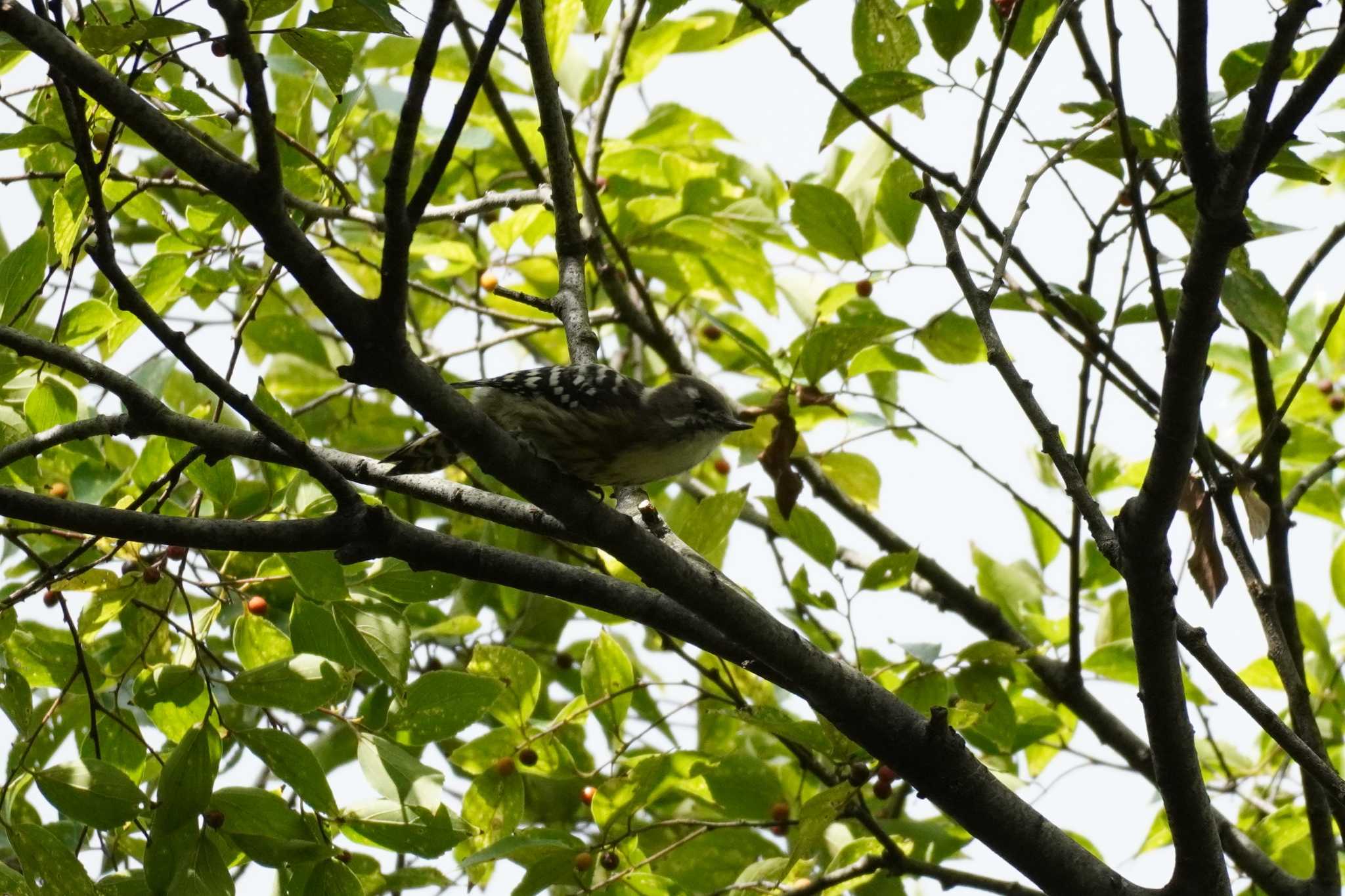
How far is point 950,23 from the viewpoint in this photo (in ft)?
12.9

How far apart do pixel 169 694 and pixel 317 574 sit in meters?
0.58

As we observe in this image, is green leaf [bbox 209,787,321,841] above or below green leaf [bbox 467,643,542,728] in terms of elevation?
below

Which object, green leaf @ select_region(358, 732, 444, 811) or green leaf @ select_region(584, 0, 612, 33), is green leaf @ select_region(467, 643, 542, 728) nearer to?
green leaf @ select_region(358, 732, 444, 811)

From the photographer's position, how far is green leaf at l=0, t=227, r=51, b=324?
3693mm

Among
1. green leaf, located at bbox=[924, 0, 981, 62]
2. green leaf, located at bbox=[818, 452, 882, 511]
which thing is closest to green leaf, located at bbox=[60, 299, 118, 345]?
green leaf, located at bbox=[924, 0, 981, 62]

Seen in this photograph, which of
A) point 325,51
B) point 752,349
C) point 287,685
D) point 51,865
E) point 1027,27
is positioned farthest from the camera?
point 752,349

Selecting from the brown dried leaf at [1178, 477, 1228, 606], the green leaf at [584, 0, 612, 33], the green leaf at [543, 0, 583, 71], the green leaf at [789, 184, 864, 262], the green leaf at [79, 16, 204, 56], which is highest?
the green leaf at [543, 0, 583, 71]

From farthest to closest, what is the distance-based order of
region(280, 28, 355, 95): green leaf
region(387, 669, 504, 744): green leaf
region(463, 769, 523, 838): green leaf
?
region(463, 769, 523, 838): green leaf < region(387, 669, 504, 744): green leaf < region(280, 28, 355, 95): green leaf

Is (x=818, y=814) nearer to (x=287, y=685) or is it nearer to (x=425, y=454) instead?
(x=287, y=685)

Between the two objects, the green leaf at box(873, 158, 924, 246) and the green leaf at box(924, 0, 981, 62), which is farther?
the green leaf at box(873, 158, 924, 246)

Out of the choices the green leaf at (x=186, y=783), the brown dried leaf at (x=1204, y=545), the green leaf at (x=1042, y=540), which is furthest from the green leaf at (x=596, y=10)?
the green leaf at (x=1042, y=540)

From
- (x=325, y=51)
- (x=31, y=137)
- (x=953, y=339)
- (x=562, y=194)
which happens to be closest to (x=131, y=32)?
(x=325, y=51)

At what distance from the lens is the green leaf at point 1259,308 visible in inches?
140

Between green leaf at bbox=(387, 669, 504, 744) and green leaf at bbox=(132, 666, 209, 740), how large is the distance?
60cm
